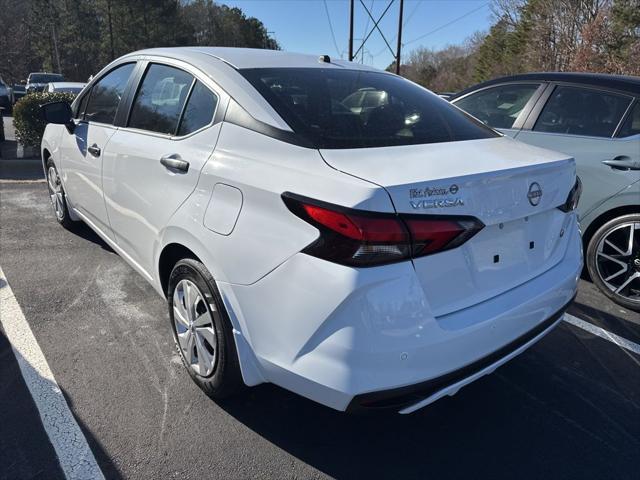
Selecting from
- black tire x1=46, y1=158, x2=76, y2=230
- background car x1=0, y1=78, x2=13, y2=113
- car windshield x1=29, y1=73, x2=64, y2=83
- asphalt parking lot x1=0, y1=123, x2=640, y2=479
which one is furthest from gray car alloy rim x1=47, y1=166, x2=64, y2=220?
car windshield x1=29, y1=73, x2=64, y2=83

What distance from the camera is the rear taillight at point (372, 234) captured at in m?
1.66

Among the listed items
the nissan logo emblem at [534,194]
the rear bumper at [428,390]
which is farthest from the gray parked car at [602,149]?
the rear bumper at [428,390]

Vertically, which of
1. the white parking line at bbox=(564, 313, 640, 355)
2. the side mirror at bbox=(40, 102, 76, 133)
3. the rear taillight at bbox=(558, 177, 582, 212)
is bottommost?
the white parking line at bbox=(564, 313, 640, 355)

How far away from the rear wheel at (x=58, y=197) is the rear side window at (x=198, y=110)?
2.61m

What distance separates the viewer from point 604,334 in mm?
3293

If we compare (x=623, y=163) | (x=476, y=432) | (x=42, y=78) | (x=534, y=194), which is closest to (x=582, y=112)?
(x=623, y=163)

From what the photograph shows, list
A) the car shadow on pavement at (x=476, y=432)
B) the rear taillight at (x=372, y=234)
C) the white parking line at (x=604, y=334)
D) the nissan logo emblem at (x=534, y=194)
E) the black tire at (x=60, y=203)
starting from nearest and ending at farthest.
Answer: the rear taillight at (x=372, y=234), the nissan logo emblem at (x=534, y=194), the car shadow on pavement at (x=476, y=432), the white parking line at (x=604, y=334), the black tire at (x=60, y=203)

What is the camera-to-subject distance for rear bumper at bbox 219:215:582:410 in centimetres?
168

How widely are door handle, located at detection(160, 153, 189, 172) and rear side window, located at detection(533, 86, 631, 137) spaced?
10.2ft

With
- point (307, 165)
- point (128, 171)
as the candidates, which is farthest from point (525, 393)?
point (128, 171)

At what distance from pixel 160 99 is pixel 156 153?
44 centimetres

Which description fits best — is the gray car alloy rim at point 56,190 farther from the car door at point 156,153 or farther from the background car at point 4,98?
the background car at point 4,98

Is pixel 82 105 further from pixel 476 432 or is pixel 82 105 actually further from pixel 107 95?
pixel 476 432

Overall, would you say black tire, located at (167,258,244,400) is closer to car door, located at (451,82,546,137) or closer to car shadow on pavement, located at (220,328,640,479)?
car shadow on pavement, located at (220,328,640,479)
